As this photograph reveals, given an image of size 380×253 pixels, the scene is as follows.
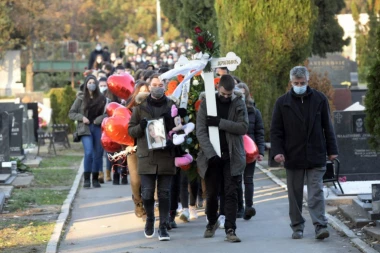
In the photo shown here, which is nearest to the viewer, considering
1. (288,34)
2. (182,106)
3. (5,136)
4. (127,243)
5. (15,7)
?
(127,243)

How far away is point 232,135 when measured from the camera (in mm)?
11461

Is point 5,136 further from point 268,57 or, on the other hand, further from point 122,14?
point 122,14

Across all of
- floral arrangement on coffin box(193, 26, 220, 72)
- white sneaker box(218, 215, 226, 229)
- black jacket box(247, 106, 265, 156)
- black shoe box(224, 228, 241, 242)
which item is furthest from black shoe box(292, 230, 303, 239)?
floral arrangement on coffin box(193, 26, 220, 72)

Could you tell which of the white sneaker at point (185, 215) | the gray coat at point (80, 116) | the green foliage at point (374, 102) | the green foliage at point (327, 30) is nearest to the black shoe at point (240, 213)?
the white sneaker at point (185, 215)

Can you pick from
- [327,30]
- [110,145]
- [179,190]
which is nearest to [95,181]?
[110,145]

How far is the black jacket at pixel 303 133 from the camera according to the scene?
37.3 feet

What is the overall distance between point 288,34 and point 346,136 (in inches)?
256

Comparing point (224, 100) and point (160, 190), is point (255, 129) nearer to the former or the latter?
point (224, 100)

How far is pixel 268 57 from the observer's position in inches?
888

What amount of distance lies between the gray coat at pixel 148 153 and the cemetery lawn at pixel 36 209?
151cm

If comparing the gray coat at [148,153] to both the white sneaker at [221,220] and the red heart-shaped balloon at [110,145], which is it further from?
the red heart-shaped balloon at [110,145]

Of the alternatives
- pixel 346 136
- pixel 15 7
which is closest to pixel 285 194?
pixel 346 136

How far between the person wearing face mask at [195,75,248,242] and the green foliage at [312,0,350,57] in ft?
61.8

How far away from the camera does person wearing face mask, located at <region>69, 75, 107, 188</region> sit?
58.0ft
